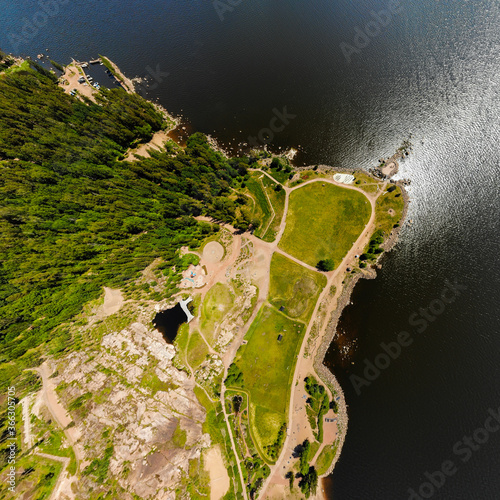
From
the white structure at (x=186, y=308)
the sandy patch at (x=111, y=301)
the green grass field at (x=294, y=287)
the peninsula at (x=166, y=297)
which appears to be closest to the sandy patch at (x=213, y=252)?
the peninsula at (x=166, y=297)

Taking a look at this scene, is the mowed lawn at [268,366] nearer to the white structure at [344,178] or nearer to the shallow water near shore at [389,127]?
the shallow water near shore at [389,127]

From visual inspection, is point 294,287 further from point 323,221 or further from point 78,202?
point 78,202

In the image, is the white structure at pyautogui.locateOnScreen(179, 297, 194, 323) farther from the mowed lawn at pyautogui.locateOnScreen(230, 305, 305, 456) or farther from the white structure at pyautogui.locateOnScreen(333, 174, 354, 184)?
the white structure at pyautogui.locateOnScreen(333, 174, 354, 184)

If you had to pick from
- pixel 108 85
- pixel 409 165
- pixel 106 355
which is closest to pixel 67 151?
pixel 108 85

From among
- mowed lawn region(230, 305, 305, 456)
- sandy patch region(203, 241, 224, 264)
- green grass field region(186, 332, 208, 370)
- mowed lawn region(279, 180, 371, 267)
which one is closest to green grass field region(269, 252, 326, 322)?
mowed lawn region(230, 305, 305, 456)

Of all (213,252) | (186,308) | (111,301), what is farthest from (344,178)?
(111,301)

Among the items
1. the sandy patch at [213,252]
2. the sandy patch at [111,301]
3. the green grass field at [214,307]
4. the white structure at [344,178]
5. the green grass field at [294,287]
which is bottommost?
the sandy patch at [111,301]

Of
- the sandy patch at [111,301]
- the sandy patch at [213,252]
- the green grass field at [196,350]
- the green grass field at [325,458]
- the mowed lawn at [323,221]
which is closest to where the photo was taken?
the green grass field at [325,458]
